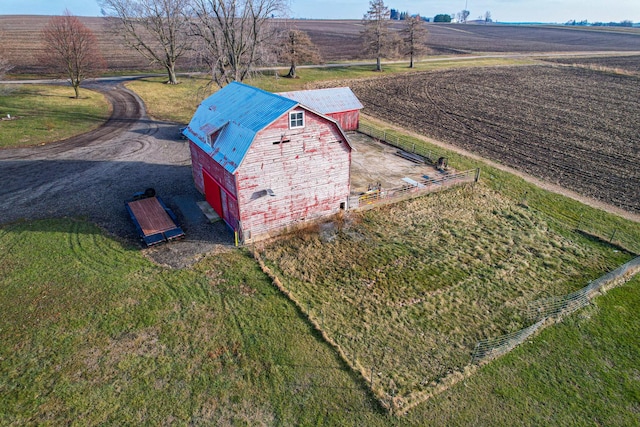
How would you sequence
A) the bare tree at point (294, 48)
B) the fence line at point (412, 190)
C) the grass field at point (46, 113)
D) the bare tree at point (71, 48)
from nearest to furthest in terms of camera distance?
the fence line at point (412, 190)
the grass field at point (46, 113)
the bare tree at point (71, 48)
the bare tree at point (294, 48)

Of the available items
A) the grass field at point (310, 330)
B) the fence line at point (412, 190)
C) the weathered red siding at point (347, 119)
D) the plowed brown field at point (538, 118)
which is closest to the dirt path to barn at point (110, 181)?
the grass field at point (310, 330)

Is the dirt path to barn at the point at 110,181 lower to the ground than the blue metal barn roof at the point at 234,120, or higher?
lower

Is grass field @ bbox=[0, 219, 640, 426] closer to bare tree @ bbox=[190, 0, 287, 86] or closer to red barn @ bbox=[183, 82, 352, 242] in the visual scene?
red barn @ bbox=[183, 82, 352, 242]

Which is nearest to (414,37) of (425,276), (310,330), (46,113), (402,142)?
(402,142)

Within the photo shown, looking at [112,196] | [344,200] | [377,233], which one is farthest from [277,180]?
[112,196]

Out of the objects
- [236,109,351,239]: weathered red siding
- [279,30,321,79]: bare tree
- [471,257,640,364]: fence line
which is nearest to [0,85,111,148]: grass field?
[236,109,351,239]: weathered red siding

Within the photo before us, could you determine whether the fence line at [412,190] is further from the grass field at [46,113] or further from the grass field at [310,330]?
the grass field at [46,113]

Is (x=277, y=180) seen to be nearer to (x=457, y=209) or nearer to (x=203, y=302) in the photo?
(x=203, y=302)
